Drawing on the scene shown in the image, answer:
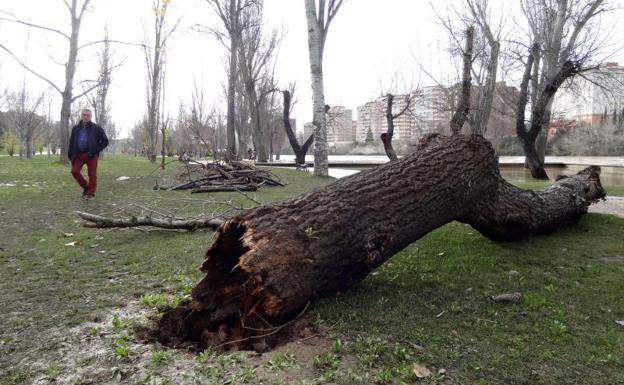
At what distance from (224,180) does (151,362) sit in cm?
879

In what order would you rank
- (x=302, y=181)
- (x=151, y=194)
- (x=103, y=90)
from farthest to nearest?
1. (x=103, y=90)
2. (x=302, y=181)
3. (x=151, y=194)

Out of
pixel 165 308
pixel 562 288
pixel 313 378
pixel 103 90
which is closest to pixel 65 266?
pixel 165 308

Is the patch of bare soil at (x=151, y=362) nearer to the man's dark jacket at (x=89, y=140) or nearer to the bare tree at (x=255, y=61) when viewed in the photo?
the man's dark jacket at (x=89, y=140)

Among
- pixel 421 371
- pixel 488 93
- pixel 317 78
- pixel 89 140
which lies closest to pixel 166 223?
pixel 89 140

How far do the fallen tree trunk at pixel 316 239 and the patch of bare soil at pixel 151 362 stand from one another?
9.7 inches

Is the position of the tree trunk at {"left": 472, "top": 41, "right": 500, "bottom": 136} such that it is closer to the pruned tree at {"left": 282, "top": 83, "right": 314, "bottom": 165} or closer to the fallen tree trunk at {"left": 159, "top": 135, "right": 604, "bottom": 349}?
the pruned tree at {"left": 282, "top": 83, "right": 314, "bottom": 165}

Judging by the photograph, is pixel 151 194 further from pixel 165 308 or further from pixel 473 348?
pixel 473 348

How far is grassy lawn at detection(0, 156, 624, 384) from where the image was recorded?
7.36 ft

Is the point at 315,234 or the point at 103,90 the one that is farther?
the point at 103,90

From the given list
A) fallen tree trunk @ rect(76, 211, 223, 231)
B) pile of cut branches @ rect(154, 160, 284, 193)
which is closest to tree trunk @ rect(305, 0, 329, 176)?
pile of cut branches @ rect(154, 160, 284, 193)

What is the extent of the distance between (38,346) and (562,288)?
12.2 ft

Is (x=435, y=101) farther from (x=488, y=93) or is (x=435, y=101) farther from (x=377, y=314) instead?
(x=377, y=314)

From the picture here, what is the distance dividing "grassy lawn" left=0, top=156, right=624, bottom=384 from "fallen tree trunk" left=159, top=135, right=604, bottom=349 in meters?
0.26

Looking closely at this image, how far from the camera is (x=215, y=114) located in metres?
40.4
